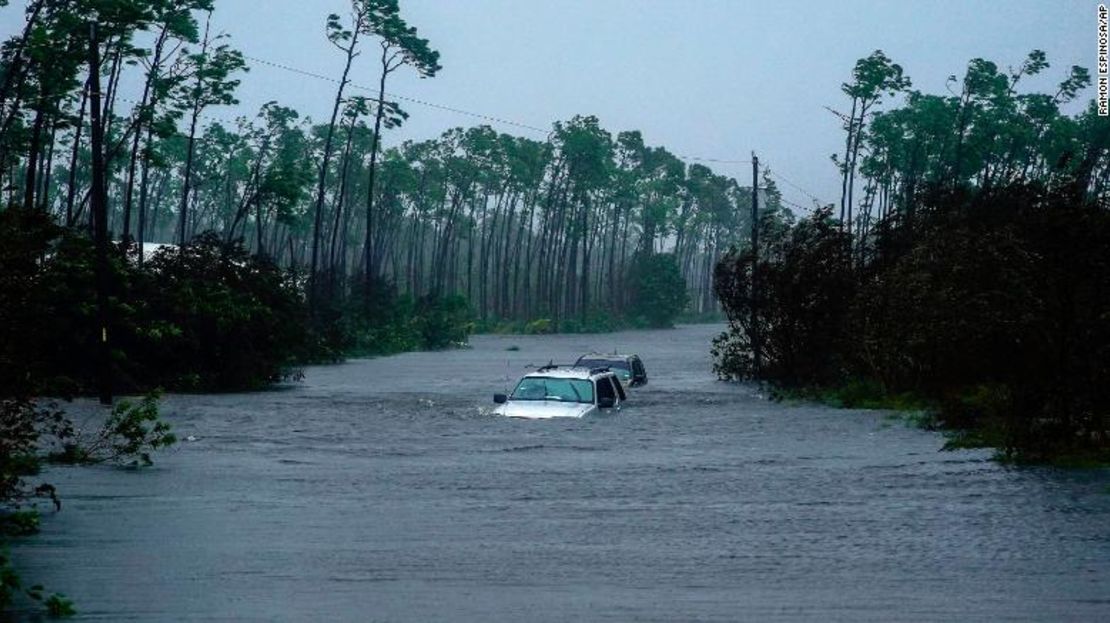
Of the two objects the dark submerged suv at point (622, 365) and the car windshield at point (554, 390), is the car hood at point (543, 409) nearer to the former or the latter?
the car windshield at point (554, 390)

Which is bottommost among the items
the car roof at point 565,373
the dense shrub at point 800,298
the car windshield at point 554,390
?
the car windshield at point 554,390

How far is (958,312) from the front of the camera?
80.1 ft

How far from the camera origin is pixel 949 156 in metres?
105

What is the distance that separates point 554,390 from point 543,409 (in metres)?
0.89

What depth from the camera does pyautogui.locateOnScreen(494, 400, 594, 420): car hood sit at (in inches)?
1110

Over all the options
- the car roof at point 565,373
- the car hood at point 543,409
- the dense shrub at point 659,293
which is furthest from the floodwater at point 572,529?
the dense shrub at point 659,293

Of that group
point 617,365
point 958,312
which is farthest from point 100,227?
point 958,312

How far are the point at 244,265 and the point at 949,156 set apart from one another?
70.6 metres

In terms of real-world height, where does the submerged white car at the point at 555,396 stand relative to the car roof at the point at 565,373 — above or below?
below

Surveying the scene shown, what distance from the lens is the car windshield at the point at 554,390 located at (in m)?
29.2

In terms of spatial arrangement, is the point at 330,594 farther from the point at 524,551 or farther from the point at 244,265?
the point at 244,265

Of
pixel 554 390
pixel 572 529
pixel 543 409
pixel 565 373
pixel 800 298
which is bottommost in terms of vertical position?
pixel 572 529

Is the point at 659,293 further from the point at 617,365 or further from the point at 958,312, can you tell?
the point at 958,312

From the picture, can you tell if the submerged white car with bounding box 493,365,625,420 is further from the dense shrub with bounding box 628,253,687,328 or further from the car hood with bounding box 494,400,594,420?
the dense shrub with bounding box 628,253,687,328
